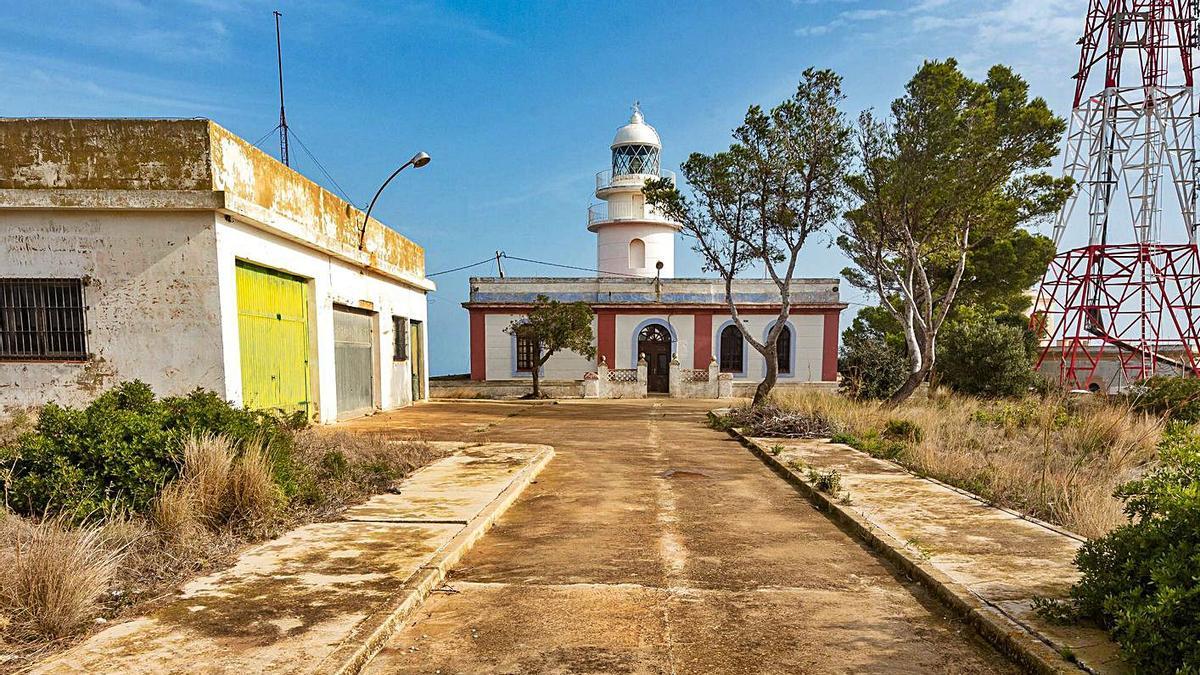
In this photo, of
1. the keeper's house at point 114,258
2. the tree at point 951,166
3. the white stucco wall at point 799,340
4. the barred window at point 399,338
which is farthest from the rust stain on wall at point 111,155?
the white stucco wall at point 799,340

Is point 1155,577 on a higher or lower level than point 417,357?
higher

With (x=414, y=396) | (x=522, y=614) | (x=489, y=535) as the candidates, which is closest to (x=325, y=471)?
(x=489, y=535)

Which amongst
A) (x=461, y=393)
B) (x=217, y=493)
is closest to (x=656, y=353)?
(x=461, y=393)

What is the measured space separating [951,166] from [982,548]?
35.2ft

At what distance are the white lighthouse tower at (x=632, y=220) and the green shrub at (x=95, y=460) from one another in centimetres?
2433

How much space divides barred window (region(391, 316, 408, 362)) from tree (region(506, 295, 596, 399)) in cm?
572

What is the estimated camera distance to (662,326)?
26.3 meters

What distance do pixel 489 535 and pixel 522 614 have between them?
1609 millimetres

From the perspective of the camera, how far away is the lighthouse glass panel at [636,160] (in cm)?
2998

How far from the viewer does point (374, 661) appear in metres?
3.03

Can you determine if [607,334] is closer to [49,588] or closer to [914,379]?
[914,379]

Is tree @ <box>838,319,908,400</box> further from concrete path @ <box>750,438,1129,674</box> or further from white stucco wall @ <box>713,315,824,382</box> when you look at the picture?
concrete path @ <box>750,438,1129,674</box>

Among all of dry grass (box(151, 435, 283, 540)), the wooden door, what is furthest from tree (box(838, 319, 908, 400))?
dry grass (box(151, 435, 283, 540))

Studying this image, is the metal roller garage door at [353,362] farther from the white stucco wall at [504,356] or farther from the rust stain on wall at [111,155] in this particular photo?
the white stucco wall at [504,356]
